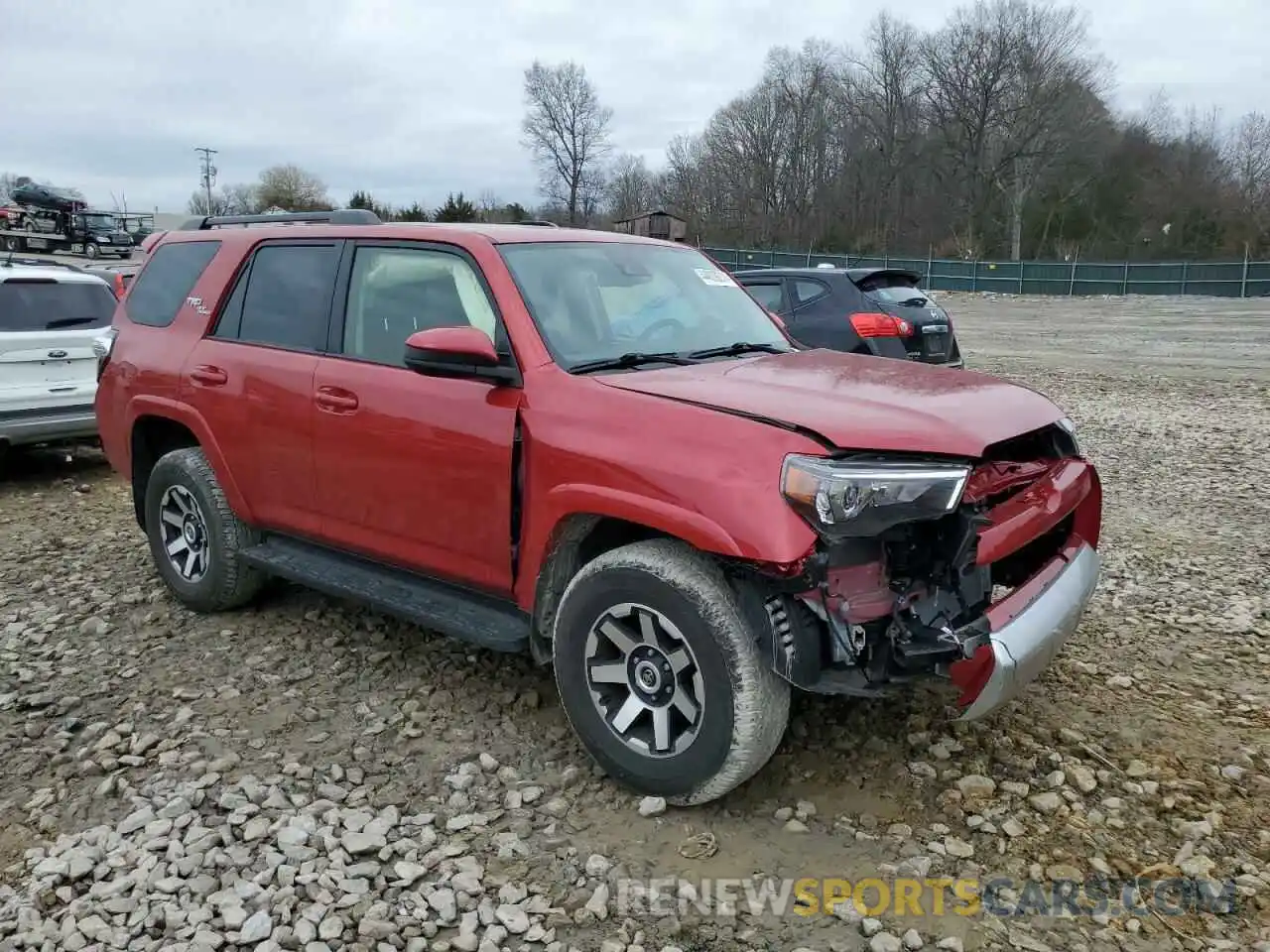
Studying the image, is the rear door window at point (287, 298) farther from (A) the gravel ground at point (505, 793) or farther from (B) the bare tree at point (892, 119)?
(B) the bare tree at point (892, 119)

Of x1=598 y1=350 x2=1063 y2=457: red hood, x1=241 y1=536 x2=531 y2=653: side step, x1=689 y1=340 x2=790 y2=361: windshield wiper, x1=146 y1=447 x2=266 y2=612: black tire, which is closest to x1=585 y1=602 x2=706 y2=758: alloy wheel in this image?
x1=241 y1=536 x2=531 y2=653: side step

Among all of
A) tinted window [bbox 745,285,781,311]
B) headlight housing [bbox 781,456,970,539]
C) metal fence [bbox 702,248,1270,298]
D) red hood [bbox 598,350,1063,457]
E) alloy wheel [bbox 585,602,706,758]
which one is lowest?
alloy wheel [bbox 585,602,706,758]

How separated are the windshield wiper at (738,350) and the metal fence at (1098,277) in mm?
34055

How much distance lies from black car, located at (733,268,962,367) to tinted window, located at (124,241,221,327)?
5.11 m

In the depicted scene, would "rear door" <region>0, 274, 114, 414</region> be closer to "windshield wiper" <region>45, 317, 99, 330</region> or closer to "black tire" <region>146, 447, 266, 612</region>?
"windshield wiper" <region>45, 317, 99, 330</region>

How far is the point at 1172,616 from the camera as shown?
15.3 feet

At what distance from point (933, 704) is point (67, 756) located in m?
3.34

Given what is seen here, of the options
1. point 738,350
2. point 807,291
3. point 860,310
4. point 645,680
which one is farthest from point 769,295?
point 645,680

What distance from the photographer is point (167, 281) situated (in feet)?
16.7

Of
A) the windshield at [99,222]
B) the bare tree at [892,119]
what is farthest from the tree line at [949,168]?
the windshield at [99,222]

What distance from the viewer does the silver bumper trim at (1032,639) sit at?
276 centimetres

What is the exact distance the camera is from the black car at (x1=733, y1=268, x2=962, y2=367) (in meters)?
9.03

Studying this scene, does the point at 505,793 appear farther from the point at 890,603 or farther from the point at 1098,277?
the point at 1098,277

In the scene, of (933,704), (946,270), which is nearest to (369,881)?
(933,704)
